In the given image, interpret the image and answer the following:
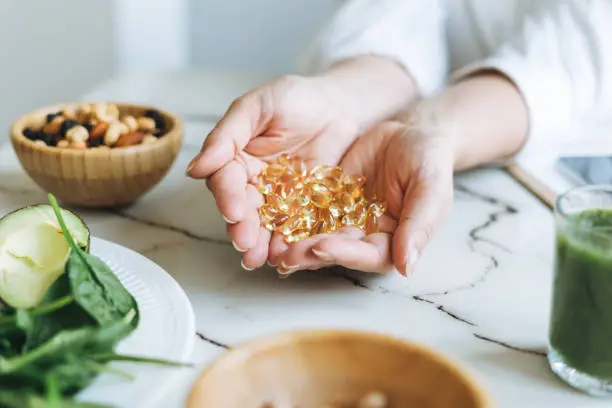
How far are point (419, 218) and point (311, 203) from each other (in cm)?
12

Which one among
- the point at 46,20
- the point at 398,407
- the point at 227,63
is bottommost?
the point at 227,63

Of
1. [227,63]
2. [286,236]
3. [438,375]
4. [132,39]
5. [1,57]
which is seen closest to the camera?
[438,375]

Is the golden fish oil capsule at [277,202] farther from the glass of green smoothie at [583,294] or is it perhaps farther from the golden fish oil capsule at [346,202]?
the glass of green smoothie at [583,294]

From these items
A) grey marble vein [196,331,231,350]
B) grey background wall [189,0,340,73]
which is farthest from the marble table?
grey background wall [189,0,340,73]

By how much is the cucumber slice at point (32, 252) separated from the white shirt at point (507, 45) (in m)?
0.57

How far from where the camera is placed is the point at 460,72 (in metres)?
1.04

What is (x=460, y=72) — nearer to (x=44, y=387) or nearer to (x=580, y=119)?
(x=580, y=119)

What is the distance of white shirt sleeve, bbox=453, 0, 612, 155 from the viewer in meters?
0.99

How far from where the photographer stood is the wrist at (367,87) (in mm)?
950

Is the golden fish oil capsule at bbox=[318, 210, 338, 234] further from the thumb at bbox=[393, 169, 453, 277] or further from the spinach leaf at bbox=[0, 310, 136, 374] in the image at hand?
the spinach leaf at bbox=[0, 310, 136, 374]

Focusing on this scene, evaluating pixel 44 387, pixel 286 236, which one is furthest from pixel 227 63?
pixel 44 387

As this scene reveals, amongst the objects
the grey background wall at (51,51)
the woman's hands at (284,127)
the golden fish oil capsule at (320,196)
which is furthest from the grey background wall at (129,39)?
the golden fish oil capsule at (320,196)

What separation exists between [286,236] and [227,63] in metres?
1.35

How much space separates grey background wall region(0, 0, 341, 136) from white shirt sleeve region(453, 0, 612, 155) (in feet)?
2.96
